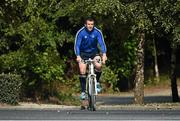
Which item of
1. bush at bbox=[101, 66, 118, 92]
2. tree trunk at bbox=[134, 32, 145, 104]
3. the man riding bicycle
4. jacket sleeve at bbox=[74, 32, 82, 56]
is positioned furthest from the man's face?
bush at bbox=[101, 66, 118, 92]

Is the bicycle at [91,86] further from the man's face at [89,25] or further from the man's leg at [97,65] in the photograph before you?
the man's face at [89,25]

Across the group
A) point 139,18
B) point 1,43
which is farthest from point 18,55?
point 139,18

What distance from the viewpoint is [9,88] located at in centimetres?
1667

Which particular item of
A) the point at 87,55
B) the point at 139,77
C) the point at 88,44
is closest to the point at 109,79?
the point at 139,77

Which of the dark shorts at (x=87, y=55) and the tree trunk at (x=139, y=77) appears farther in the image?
the tree trunk at (x=139, y=77)

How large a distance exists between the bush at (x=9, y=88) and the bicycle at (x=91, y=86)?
15.1ft

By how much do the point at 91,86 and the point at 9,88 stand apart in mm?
5010

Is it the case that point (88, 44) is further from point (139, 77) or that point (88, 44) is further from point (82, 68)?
point (139, 77)

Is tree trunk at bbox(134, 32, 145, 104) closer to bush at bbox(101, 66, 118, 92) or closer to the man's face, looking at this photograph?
the man's face

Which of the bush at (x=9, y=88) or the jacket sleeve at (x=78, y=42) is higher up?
the jacket sleeve at (x=78, y=42)

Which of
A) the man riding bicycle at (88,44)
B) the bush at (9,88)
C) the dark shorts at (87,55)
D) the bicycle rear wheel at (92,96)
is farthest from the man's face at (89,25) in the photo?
the bush at (9,88)

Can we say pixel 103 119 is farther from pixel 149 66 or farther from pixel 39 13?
pixel 149 66

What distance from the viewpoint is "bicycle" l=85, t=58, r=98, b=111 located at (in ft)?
39.7

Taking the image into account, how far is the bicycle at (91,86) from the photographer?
12.1 m
